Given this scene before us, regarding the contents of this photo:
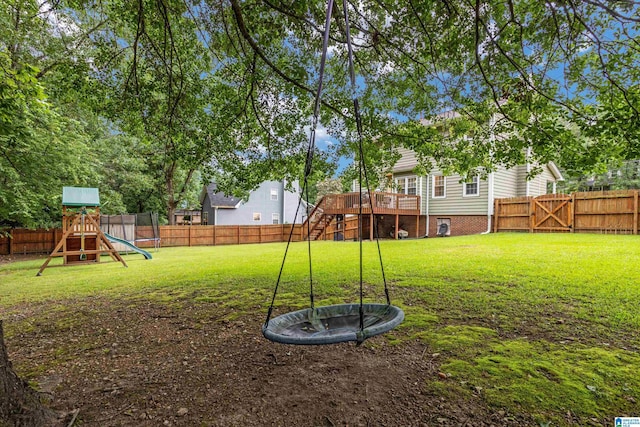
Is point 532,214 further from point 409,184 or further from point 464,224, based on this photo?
point 409,184

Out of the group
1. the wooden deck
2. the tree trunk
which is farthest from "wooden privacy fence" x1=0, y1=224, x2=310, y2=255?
the tree trunk

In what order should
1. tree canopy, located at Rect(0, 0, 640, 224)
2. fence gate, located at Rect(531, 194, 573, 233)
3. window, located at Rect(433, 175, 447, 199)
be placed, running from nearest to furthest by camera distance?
1. tree canopy, located at Rect(0, 0, 640, 224)
2. fence gate, located at Rect(531, 194, 573, 233)
3. window, located at Rect(433, 175, 447, 199)

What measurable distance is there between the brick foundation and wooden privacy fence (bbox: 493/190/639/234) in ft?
1.63

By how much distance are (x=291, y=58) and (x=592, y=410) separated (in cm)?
511

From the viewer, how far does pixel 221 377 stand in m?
2.45

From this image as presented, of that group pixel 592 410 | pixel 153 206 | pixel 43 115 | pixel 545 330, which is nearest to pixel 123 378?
pixel 592 410

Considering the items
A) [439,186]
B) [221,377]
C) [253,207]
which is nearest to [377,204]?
[439,186]

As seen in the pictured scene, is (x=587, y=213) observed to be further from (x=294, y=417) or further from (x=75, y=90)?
(x=75, y=90)

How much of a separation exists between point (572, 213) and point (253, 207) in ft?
61.8

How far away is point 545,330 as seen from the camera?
3078 millimetres

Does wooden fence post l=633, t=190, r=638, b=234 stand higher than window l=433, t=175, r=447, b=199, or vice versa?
window l=433, t=175, r=447, b=199

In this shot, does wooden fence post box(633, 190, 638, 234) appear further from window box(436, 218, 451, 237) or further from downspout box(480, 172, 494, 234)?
window box(436, 218, 451, 237)

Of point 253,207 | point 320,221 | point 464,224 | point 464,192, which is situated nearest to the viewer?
point 464,192

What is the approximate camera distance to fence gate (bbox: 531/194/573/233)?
11.1 m
